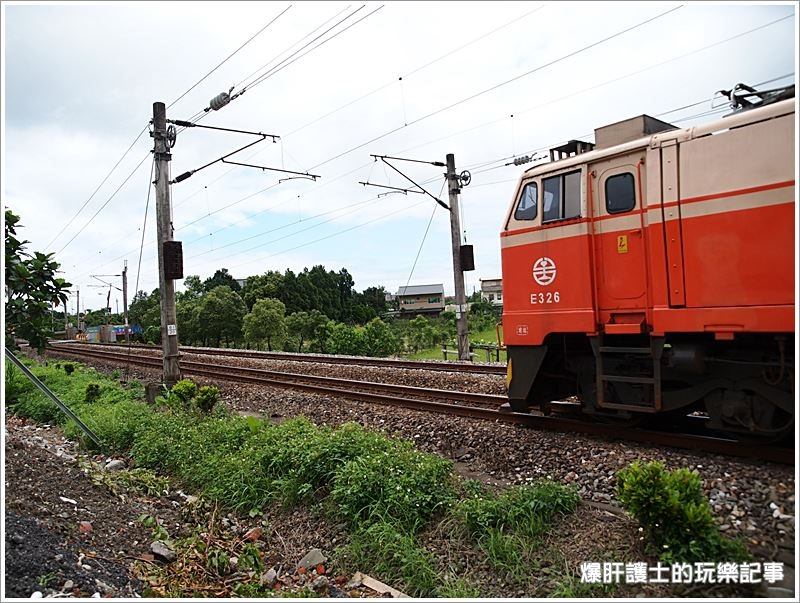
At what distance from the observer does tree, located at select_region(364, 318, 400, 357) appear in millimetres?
28536

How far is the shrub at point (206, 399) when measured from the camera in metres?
10.6

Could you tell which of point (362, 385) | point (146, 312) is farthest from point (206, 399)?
point (146, 312)

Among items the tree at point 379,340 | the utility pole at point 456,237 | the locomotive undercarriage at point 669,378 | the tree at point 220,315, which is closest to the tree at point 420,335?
the tree at point 379,340

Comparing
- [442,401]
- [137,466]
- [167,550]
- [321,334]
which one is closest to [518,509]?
[167,550]

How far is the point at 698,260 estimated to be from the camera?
546 cm

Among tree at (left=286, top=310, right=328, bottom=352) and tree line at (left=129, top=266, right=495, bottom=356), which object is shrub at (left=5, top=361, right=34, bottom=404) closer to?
tree line at (left=129, top=266, right=495, bottom=356)

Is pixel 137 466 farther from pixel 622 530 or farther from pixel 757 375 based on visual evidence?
pixel 757 375

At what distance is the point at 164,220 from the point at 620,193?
10.7m

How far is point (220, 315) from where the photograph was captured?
38.7 metres

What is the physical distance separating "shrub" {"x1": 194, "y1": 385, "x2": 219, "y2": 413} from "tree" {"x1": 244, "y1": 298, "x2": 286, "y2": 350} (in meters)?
22.9

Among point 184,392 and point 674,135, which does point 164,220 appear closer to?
point 184,392

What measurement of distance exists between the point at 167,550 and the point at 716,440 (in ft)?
18.8

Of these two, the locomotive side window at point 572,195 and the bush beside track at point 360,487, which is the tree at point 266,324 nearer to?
the bush beside track at point 360,487

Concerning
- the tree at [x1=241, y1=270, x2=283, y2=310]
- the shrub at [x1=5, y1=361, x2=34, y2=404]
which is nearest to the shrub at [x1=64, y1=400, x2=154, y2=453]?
the shrub at [x1=5, y1=361, x2=34, y2=404]
